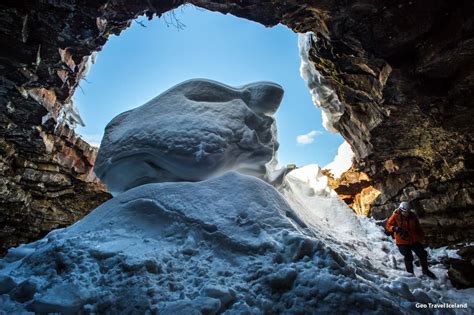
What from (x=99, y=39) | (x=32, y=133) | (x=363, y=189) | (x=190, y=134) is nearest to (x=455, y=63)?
(x=190, y=134)

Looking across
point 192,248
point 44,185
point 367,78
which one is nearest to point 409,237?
point 367,78

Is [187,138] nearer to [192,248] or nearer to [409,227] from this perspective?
[192,248]

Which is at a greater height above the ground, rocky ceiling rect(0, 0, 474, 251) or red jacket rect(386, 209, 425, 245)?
rocky ceiling rect(0, 0, 474, 251)

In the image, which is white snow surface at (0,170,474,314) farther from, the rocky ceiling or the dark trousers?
the rocky ceiling

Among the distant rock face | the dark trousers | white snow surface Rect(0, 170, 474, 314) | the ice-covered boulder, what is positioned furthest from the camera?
the distant rock face

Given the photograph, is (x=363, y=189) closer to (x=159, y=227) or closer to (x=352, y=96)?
(x=352, y=96)

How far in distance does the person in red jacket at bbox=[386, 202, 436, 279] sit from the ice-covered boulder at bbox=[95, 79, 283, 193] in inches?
109

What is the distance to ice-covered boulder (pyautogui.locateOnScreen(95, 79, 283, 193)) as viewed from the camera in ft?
14.5

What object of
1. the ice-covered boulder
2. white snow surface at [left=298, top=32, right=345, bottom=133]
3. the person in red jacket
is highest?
white snow surface at [left=298, top=32, right=345, bottom=133]

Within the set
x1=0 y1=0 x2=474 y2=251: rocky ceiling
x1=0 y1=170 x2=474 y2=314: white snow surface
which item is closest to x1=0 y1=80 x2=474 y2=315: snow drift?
x1=0 y1=170 x2=474 y2=314: white snow surface

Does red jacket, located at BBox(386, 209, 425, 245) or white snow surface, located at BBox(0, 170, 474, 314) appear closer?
white snow surface, located at BBox(0, 170, 474, 314)

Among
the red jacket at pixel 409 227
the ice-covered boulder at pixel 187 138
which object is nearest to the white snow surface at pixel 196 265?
the ice-covered boulder at pixel 187 138

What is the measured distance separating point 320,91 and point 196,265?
9.19 meters

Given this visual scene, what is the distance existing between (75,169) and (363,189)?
13.9 metres
